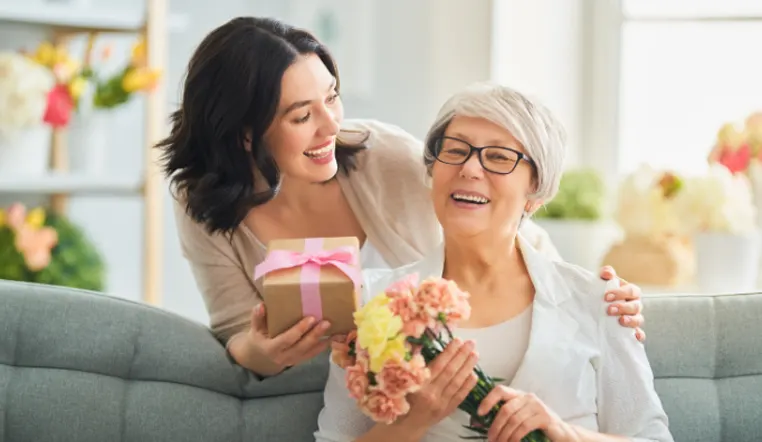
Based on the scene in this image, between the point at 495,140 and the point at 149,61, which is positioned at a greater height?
the point at 149,61

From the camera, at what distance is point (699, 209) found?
9.55ft

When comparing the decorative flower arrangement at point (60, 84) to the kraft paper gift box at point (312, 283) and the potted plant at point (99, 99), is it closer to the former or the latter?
the potted plant at point (99, 99)

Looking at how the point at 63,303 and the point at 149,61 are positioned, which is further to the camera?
the point at 149,61

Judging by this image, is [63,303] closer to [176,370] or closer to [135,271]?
[176,370]

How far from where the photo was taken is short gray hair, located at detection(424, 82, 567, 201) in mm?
1837

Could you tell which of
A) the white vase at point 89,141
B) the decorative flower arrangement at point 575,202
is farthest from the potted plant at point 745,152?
the white vase at point 89,141

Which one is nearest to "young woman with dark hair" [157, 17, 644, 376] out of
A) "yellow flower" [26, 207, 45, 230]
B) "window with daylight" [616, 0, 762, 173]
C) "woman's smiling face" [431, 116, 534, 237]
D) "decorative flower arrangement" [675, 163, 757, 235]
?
"woman's smiling face" [431, 116, 534, 237]

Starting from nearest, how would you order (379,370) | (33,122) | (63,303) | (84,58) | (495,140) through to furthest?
(379,370) → (495,140) → (63,303) → (33,122) → (84,58)

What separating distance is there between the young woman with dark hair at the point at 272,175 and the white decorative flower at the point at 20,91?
108 centimetres

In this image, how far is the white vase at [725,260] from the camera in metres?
2.88

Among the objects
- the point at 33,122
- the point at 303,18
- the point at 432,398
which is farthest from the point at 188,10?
the point at 432,398

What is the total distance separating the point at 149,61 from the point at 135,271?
0.89 metres

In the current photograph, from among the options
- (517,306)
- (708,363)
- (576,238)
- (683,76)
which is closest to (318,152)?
(517,306)

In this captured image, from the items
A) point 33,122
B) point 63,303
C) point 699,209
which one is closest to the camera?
point 63,303
